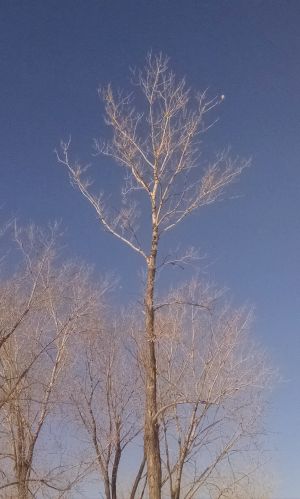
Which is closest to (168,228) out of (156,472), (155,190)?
(155,190)

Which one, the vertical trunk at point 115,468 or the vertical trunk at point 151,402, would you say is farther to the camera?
the vertical trunk at point 115,468

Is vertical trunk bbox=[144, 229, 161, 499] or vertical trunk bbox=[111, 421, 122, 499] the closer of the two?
vertical trunk bbox=[144, 229, 161, 499]

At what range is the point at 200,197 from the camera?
11273mm

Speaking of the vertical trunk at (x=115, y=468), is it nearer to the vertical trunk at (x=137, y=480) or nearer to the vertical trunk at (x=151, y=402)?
the vertical trunk at (x=137, y=480)

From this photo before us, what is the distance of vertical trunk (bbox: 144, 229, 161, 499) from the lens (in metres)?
8.91

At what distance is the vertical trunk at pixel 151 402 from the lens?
29.2 ft

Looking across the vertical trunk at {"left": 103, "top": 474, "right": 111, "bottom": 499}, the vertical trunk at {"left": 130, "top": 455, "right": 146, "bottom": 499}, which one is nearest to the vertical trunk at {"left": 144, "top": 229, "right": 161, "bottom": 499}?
the vertical trunk at {"left": 130, "top": 455, "right": 146, "bottom": 499}

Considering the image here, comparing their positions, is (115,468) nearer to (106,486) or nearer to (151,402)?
(106,486)

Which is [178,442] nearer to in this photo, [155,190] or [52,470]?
[52,470]

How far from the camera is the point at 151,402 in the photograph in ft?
30.9

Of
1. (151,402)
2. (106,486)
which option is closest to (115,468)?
(106,486)

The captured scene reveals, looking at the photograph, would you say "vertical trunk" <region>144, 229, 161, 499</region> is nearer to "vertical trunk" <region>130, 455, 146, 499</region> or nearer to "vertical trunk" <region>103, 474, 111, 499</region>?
"vertical trunk" <region>130, 455, 146, 499</region>

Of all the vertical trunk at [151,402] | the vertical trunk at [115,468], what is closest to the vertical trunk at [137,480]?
the vertical trunk at [115,468]

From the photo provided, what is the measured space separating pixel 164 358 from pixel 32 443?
4606mm
